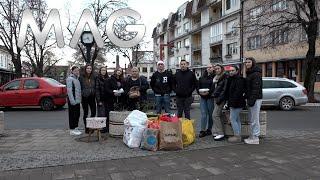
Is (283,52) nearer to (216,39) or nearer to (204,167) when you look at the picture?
(216,39)

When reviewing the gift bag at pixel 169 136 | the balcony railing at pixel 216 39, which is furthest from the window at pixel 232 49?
the gift bag at pixel 169 136

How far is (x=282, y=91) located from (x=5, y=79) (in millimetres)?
54307

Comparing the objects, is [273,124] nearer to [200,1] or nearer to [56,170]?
[56,170]

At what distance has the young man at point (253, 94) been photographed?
8.62 m

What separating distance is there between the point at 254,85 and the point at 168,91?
230cm

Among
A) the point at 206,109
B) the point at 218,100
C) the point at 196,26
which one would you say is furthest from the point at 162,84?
the point at 196,26

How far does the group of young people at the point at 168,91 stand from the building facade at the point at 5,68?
171 ft

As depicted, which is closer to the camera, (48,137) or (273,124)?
(48,137)

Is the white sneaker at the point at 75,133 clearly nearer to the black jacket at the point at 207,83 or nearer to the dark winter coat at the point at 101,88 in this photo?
the dark winter coat at the point at 101,88

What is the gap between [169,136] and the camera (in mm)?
8078

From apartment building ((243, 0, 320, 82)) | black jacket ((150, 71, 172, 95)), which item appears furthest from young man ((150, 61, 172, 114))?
apartment building ((243, 0, 320, 82))

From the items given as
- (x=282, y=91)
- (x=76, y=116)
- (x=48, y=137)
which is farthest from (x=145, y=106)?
(x=282, y=91)

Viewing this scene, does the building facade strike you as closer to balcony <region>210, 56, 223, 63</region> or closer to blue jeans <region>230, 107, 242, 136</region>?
balcony <region>210, 56, 223, 63</region>

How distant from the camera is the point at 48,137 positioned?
9.88 metres
